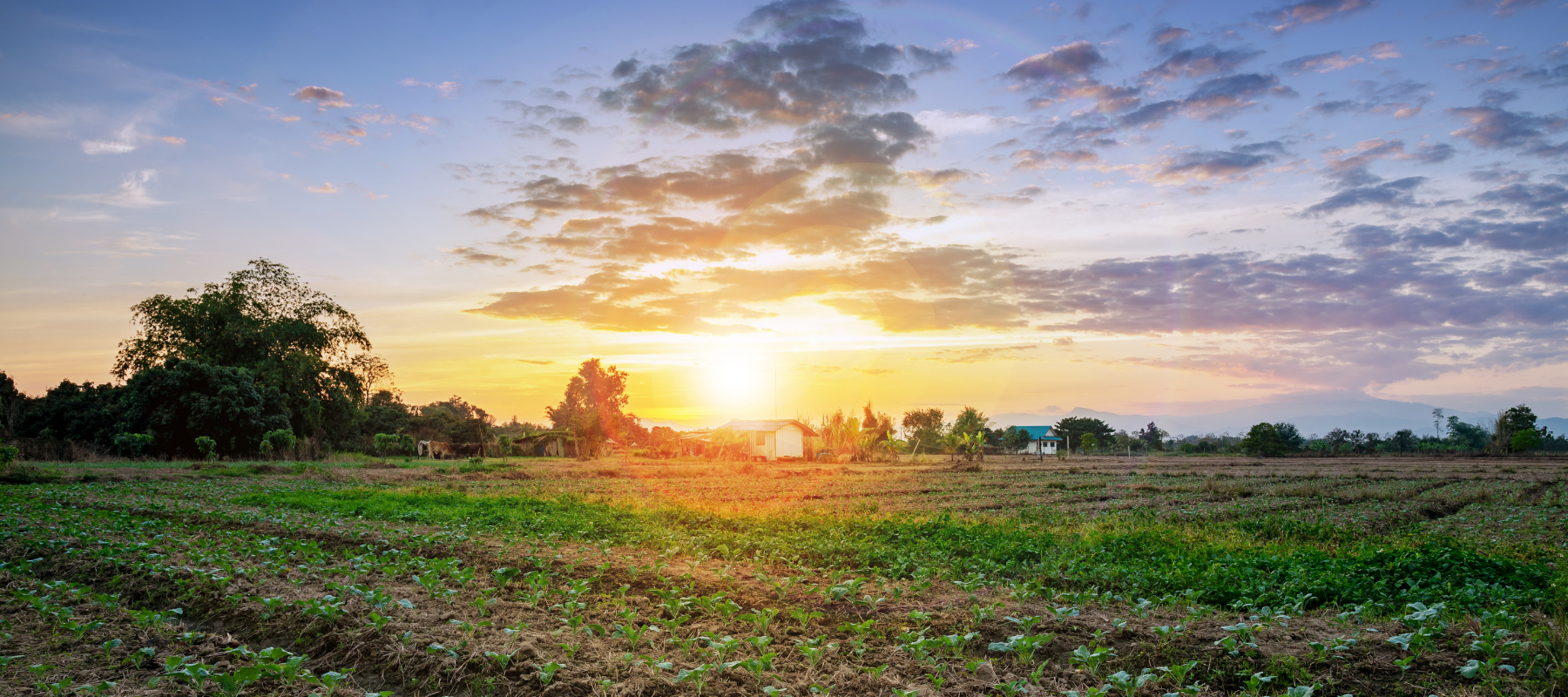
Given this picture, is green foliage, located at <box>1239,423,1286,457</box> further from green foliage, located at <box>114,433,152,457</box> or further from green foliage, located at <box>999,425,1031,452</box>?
green foliage, located at <box>114,433,152,457</box>

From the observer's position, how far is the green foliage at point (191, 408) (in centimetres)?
3762

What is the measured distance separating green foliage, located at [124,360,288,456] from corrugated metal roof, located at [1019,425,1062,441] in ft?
251

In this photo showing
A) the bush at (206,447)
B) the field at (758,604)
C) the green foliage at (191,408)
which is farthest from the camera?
the green foliage at (191,408)

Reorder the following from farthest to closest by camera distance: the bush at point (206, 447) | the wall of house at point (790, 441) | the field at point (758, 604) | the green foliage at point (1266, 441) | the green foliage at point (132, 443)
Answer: the wall of house at point (790, 441), the green foliage at point (1266, 441), the bush at point (206, 447), the green foliage at point (132, 443), the field at point (758, 604)

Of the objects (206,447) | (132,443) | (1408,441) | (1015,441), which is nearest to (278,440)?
(206,447)

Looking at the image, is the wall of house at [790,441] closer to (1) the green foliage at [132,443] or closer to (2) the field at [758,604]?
(1) the green foliage at [132,443]

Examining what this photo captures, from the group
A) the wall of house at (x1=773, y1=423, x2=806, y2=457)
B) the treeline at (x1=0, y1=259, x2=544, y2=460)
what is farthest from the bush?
the wall of house at (x1=773, y1=423, x2=806, y2=457)

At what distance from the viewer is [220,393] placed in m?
38.0

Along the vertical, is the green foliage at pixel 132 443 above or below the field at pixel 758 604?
above

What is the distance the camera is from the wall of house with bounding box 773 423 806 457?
64.2 m

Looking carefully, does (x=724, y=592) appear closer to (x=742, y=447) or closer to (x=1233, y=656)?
(x=1233, y=656)

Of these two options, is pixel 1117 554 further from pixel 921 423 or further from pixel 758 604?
pixel 921 423

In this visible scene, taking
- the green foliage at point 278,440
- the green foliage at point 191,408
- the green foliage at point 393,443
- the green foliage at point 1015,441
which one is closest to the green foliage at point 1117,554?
the green foliage at point 278,440

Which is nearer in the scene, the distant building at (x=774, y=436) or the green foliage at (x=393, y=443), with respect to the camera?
the green foliage at (x=393, y=443)
